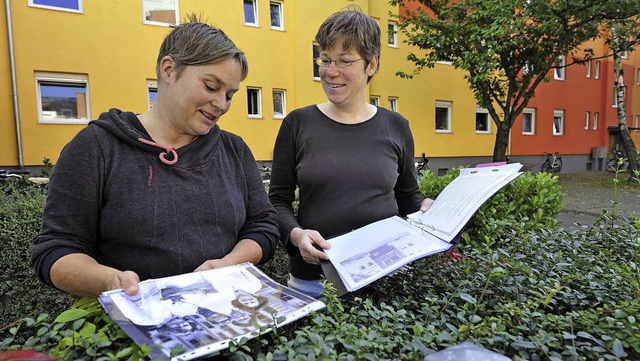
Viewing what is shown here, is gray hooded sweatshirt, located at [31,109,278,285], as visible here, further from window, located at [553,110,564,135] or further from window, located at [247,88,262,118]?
window, located at [553,110,564,135]

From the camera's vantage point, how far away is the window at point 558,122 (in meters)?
21.7

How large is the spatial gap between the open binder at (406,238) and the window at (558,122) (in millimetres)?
23131

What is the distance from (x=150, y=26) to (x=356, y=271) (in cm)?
1307

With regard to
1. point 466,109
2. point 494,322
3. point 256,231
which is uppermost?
point 466,109

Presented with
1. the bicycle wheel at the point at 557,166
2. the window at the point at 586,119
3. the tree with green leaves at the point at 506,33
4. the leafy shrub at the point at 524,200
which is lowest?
the bicycle wheel at the point at 557,166

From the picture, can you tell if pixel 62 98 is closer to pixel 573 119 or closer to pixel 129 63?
pixel 129 63

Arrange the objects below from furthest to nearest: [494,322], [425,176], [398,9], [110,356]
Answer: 1. [398,9]
2. [425,176]
3. [494,322]
4. [110,356]

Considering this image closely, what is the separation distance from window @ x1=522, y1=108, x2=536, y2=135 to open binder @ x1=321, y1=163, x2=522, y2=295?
21.2 meters

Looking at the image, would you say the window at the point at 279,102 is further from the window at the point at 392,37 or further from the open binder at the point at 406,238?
the open binder at the point at 406,238

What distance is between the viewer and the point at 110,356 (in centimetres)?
83

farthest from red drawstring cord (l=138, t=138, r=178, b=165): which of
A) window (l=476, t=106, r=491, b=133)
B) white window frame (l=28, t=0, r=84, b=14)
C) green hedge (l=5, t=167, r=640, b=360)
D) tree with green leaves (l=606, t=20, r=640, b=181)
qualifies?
window (l=476, t=106, r=491, b=133)

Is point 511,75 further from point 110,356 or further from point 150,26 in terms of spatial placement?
point 110,356

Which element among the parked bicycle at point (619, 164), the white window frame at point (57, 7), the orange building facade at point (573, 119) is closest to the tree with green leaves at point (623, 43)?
the parked bicycle at point (619, 164)

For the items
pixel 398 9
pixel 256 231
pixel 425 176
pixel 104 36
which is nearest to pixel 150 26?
pixel 104 36
